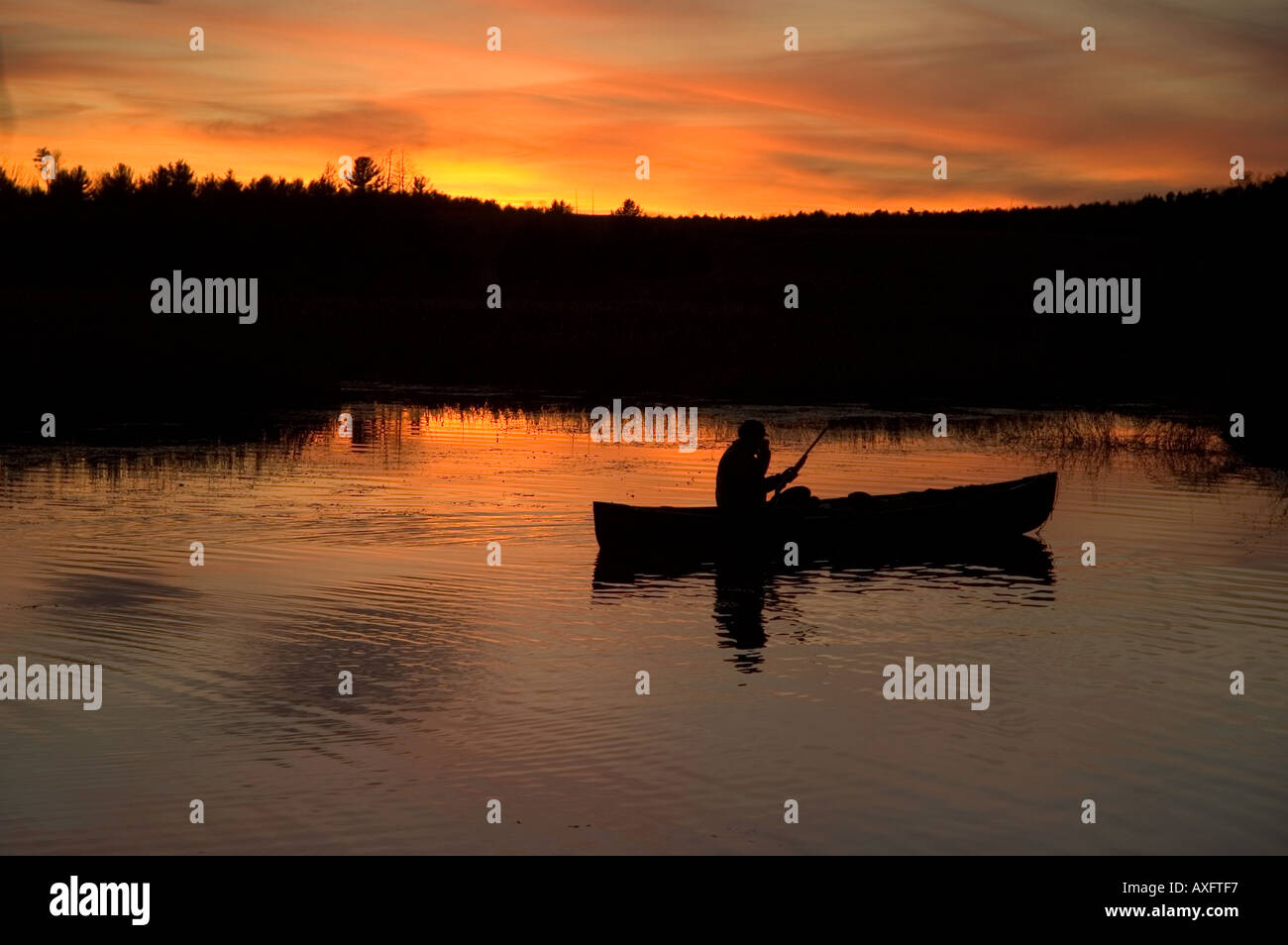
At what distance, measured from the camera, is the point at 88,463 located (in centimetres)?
2534

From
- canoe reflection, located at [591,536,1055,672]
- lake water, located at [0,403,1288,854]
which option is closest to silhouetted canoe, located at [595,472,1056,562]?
canoe reflection, located at [591,536,1055,672]

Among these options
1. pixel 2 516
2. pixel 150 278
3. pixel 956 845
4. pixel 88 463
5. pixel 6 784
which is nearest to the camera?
pixel 956 845

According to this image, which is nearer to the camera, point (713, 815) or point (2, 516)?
point (713, 815)

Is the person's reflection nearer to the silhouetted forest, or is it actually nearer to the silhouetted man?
the silhouetted man

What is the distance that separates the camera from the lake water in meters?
8.72

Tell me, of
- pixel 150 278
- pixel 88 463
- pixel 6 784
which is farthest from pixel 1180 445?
pixel 150 278

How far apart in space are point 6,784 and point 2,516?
1158 centimetres

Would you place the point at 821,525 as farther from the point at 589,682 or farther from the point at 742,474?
the point at 589,682

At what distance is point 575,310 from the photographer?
192 feet

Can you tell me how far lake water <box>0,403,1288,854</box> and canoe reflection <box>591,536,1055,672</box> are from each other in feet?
0.23

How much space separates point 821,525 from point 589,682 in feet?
21.0

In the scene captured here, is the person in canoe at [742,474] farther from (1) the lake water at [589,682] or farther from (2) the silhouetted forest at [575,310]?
(2) the silhouetted forest at [575,310]

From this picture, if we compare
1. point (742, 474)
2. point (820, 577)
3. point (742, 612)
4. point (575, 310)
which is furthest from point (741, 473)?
point (575, 310)

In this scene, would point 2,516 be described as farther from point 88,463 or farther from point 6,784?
point 6,784
